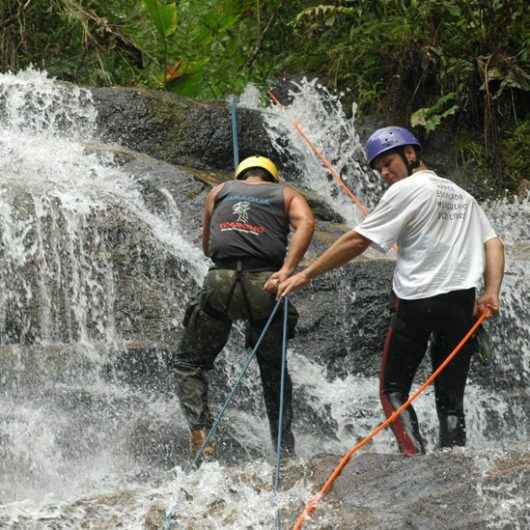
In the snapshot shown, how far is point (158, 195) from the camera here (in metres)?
8.88

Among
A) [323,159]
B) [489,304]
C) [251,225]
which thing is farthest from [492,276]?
[323,159]

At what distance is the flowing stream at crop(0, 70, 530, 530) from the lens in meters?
4.64

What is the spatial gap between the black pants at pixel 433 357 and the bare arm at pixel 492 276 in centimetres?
8

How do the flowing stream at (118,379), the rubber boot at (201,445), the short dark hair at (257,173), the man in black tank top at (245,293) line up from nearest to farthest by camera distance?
1. the flowing stream at (118,379)
2. the rubber boot at (201,445)
3. the man in black tank top at (245,293)
4. the short dark hair at (257,173)

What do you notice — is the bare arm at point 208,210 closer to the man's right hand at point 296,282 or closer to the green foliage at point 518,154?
the man's right hand at point 296,282

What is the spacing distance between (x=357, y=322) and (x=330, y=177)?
4526 mm

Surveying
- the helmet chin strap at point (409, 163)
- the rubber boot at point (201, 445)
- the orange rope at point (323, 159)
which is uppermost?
the orange rope at point (323, 159)

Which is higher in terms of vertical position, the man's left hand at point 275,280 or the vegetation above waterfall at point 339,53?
the vegetation above waterfall at point 339,53

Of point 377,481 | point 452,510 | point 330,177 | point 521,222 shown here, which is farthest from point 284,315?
point 330,177

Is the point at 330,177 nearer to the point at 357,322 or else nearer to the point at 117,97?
the point at 117,97

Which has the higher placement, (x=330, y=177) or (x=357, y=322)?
(x=330, y=177)

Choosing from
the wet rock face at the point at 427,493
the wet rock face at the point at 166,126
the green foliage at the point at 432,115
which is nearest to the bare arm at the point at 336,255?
the wet rock face at the point at 427,493

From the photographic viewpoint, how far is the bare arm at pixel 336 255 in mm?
4879

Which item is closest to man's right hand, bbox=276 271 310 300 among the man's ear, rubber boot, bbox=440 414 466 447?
the man's ear
